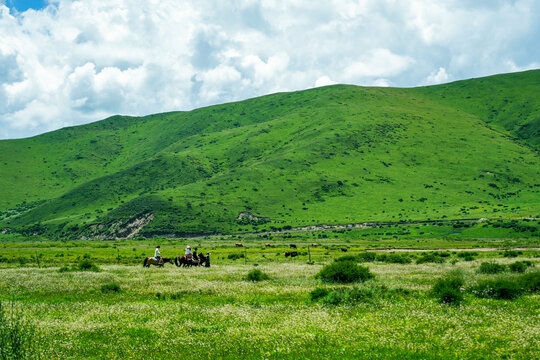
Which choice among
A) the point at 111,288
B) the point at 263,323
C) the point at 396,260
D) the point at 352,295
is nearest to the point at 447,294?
the point at 352,295

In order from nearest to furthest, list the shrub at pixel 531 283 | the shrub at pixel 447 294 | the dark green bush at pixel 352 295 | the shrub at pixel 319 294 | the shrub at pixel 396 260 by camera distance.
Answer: the shrub at pixel 447 294 → the dark green bush at pixel 352 295 → the shrub at pixel 319 294 → the shrub at pixel 531 283 → the shrub at pixel 396 260

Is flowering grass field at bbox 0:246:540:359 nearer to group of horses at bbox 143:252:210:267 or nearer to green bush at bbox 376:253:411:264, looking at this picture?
→ group of horses at bbox 143:252:210:267

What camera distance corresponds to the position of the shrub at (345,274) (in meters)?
28.2

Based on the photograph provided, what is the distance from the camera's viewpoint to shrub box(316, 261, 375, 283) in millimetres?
28172

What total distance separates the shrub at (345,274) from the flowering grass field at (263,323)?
12.7ft

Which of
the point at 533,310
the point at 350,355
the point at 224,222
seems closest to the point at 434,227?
the point at 224,222

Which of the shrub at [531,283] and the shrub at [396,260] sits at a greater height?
the shrub at [531,283]

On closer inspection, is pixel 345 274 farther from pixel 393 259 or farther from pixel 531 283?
pixel 393 259

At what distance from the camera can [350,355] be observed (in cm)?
1180

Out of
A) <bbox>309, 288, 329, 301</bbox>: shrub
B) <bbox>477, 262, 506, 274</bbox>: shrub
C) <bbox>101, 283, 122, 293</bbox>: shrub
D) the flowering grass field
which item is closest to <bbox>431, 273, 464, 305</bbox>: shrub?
the flowering grass field

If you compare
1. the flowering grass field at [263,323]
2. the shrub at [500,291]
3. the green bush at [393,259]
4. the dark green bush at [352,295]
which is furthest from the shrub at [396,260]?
the dark green bush at [352,295]

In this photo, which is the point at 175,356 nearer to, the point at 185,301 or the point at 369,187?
the point at 185,301

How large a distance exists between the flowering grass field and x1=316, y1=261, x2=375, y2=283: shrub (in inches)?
153

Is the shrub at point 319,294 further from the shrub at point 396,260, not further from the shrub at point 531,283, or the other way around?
the shrub at point 396,260
